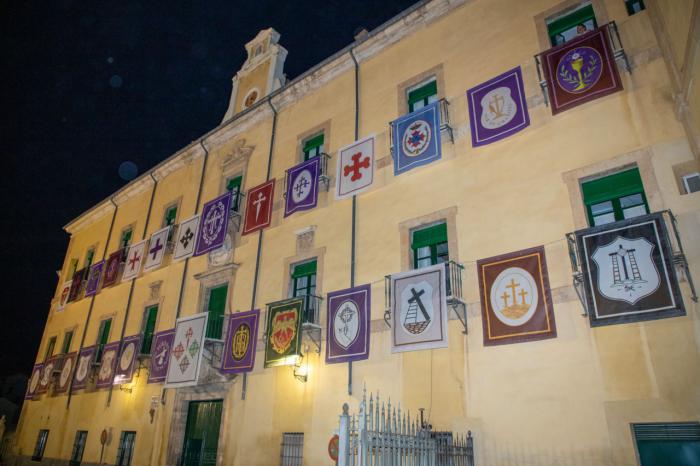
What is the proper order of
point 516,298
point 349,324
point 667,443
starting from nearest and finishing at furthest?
1. point 667,443
2. point 516,298
3. point 349,324

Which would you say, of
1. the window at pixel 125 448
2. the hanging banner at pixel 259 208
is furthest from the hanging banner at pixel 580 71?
the window at pixel 125 448

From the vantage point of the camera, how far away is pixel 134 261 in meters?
20.0

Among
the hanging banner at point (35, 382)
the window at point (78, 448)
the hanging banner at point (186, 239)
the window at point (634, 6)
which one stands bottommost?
the window at point (78, 448)

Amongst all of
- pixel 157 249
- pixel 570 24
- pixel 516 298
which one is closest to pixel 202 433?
pixel 157 249

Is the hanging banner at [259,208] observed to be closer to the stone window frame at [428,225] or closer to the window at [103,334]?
the stone window frame at [428,225]

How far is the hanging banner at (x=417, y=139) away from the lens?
11.5m

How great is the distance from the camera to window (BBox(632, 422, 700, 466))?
6812 millimetres

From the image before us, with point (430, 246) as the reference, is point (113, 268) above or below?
above

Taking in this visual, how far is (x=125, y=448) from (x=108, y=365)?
3.54 m

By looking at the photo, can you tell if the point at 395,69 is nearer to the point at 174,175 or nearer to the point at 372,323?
the point at 372,323

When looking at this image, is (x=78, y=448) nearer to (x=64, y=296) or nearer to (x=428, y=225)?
(x=64, y=296)

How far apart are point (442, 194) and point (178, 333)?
9.98 metres

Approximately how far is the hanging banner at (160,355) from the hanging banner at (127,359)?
149 cm

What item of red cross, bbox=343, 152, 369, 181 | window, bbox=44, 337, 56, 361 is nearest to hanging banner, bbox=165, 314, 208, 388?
red cross, bbox=343, 152, 369, 181
